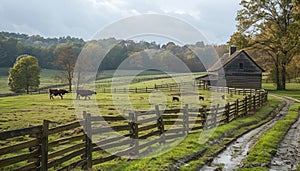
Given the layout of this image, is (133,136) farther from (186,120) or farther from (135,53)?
(135,53)

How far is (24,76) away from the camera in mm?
61312

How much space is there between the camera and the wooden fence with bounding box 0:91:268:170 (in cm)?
675

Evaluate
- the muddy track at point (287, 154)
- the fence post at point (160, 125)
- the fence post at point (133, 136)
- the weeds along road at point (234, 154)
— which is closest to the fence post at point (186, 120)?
the fence post at point (160, 125)

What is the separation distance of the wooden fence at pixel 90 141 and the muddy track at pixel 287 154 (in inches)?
149

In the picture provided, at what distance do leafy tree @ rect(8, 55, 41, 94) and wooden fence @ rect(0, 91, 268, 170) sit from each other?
163 ft

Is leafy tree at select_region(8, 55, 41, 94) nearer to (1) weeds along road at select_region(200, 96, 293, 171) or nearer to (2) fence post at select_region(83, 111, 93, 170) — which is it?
(1) weeds along road at select_region(200, 96, 293, 171)

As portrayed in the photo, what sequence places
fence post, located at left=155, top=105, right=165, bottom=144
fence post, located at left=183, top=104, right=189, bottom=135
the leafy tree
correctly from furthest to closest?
the leafy tree < fence post, located at left=183, top=104, right=189, bottom=135 < fence post, located at left=155, top=105, right=165, bottom=144

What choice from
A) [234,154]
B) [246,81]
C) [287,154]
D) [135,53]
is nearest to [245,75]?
[246,81]

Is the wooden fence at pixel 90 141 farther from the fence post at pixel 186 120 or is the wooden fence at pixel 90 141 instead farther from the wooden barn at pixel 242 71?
the wooden barn at pixel 242 71

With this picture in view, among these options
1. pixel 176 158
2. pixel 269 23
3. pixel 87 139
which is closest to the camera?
pixel 87 139

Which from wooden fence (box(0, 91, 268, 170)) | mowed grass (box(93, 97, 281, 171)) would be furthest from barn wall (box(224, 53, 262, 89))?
mowed grass (box(93, 97, 281, 171))

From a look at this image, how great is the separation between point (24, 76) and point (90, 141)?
5719 cm

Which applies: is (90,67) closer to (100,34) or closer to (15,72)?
(15,72)

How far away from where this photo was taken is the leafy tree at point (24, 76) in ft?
197
